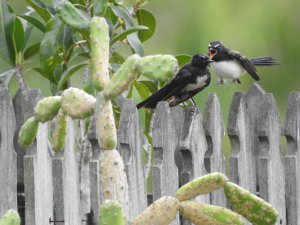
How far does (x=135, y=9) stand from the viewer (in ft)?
15.8

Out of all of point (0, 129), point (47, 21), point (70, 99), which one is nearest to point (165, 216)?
point (70, 99)

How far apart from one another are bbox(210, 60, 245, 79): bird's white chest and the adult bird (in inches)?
40.9

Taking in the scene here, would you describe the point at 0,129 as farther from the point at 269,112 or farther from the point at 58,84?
the point at 269,112

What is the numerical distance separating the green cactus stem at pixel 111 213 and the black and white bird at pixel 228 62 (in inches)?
138

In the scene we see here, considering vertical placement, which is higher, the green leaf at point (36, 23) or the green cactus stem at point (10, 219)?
the green leaf at point (36, 23)

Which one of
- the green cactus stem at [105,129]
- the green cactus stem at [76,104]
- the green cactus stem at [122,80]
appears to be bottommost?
the green cactus stem at [105,129]

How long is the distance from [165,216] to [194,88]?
7.43 ft

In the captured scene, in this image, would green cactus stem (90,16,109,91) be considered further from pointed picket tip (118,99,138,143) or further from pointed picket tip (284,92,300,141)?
pointed picket tip (284,92,300,141)

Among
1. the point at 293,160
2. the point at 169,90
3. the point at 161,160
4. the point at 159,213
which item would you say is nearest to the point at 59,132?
the point at 159,213

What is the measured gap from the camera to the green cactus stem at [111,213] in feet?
Result: 7.38

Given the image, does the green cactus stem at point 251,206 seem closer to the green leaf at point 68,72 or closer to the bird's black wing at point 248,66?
the green leaf at point 68,72

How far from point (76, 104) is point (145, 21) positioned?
2.52 metres

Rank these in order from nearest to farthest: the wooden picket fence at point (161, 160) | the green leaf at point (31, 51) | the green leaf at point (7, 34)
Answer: the wooden picket fence at point (161, 160) → the green leaf at point (7, 34) → the green leaf at point (31, 51)

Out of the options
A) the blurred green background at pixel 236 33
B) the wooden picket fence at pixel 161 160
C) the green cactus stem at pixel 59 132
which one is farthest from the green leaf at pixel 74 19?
the blurred green background at pixel 236 33
